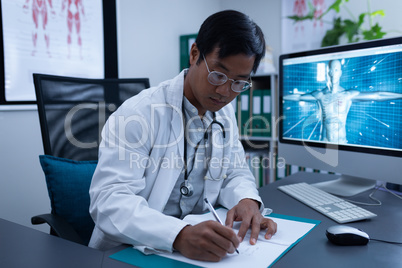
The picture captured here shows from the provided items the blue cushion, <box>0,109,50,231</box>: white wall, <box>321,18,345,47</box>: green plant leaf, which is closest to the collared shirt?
the blue cushion

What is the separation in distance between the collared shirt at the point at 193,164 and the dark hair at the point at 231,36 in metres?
0.22

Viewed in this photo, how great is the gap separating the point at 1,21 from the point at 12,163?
76cm

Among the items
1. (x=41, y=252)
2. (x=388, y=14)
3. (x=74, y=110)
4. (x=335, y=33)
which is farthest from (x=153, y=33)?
(x=41, y=252)

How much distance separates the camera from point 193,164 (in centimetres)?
110

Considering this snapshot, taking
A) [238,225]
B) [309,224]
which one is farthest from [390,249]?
[238,225]

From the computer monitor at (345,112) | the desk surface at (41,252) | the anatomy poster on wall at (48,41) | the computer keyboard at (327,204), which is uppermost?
the anatomy poster on wall at (48,41)

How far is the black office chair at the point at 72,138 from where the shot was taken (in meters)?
1.11

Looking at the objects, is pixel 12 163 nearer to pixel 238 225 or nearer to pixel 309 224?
pixel 238 225

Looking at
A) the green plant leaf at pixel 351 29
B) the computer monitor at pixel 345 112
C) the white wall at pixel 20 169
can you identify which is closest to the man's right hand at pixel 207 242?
the computer monitor at pixel 345 112

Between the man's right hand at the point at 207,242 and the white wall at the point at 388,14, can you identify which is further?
the white wall at the point at 388,14

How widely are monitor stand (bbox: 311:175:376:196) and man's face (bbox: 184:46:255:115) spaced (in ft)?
1.89

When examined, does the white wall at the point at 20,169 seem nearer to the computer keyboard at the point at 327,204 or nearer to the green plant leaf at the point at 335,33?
the computer keyboard at the point at 327,204

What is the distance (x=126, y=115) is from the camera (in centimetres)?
98

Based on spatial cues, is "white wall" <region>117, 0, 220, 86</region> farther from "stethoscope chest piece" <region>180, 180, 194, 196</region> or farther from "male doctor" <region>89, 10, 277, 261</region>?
"stethoscope chest piece" <region>180, 180, 194, 196</region>
